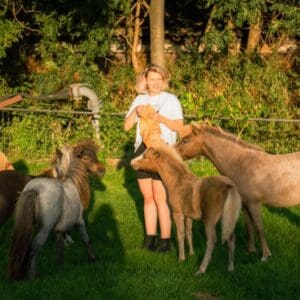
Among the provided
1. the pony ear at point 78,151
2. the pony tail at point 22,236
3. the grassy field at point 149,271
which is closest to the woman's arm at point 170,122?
the pony ear at point 78,151

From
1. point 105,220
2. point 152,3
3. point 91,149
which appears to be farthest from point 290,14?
point 91,149

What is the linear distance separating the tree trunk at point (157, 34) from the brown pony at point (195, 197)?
8821mm

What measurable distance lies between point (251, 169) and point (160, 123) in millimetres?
1206

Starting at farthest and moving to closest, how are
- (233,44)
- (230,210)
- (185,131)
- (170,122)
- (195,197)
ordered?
(233,44) < (185,131) < (170,122) < (195,197) < (230,210)

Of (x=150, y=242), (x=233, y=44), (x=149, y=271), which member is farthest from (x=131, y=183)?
(x=233, y=44)

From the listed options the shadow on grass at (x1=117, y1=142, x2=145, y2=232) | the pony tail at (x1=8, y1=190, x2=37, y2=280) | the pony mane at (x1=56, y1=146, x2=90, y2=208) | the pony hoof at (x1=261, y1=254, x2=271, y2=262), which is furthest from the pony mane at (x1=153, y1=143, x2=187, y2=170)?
the shadow on grass at (x1=117, y1=142, x2=145, y2=232)

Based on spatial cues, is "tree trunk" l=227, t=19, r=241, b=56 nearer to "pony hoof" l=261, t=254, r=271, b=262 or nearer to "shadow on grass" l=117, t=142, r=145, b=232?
"shadow on grass" l=117, t=142, r=145, b=232

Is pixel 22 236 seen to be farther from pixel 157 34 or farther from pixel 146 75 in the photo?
pixel 157 34

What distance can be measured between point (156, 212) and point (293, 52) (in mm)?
13369

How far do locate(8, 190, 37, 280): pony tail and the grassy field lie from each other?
0.15 meters

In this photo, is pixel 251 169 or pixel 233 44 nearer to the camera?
pixel 251 169

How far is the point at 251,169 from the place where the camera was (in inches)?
295

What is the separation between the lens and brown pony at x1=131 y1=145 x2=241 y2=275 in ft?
21.3

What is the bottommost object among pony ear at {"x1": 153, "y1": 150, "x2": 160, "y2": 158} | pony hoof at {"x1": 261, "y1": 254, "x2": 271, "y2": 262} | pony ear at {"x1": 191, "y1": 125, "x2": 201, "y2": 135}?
pony hoof at {"x1": 261, "y1": 254, "x2": 271, "y2": 262}
